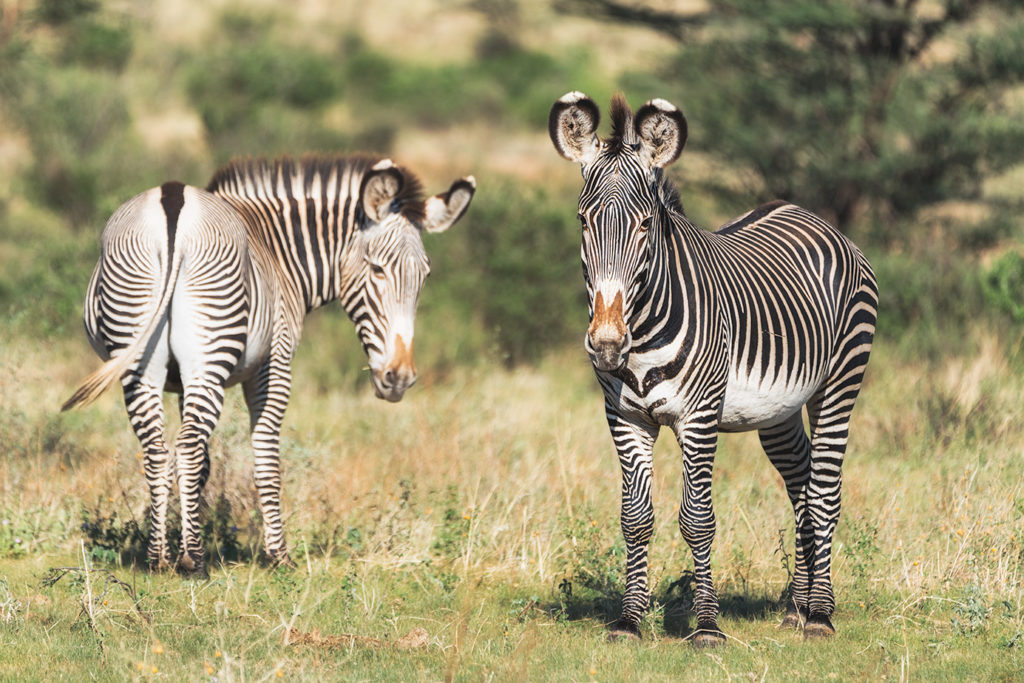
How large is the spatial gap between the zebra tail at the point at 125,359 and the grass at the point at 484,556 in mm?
945

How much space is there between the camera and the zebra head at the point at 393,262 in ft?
22.5

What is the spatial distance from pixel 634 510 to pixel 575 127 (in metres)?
1.85

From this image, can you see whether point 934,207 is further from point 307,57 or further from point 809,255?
point 307,57

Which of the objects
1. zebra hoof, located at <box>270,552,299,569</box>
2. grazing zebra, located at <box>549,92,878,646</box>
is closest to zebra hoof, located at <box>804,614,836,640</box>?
grazing zebra, located at <box>549,92,878,646</box>

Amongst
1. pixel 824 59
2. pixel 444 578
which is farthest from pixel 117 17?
pixel 444 578

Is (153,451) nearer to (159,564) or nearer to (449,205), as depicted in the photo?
(159,564)

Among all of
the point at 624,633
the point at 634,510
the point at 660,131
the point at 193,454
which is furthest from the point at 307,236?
the point at 624,633

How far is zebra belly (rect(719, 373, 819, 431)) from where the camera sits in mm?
5703

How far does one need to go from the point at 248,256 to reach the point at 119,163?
51.8ft

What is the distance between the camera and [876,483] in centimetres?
855

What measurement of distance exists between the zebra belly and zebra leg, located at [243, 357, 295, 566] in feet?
9.36

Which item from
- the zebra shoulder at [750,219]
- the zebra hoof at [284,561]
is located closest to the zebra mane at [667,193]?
the zebra shoulder at [750,219]

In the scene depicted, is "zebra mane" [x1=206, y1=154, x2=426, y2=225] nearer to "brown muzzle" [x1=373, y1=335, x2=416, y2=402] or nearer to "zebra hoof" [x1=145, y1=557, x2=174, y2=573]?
"brown muzzle" [x1=373, y1=335, x2=416, y2=402]

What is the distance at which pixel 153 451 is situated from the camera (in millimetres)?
6703
